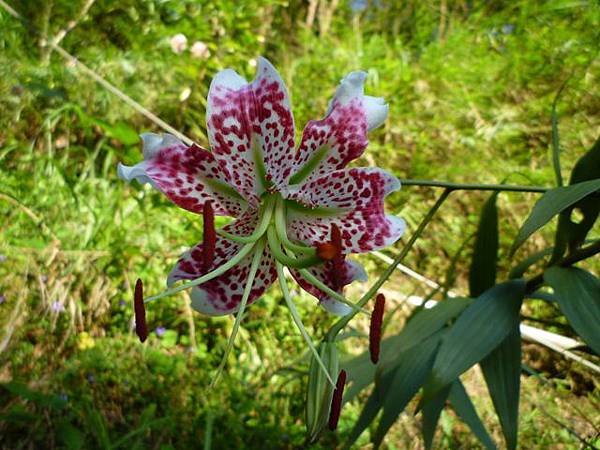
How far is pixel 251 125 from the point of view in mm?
472

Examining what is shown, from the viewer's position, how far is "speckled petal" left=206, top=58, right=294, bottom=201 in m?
0.45

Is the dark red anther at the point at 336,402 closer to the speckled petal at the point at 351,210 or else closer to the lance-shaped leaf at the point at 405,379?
the speckled petal at the point at 351,210

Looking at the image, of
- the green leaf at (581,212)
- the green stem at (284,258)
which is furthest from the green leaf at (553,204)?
the green stem at (284,258)

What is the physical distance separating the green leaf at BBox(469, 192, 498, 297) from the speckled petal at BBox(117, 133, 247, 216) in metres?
0.37

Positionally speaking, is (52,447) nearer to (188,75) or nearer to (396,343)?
(396,343)

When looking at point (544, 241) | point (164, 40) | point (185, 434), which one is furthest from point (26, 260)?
point (544, 241)

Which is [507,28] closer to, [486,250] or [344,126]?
[486,250]

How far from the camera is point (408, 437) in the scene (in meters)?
1.26

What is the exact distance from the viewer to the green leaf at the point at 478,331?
536 millimetres

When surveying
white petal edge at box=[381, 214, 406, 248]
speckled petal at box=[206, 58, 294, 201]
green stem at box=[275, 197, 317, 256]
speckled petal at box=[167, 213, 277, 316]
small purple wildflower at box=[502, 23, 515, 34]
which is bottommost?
speckled petal at box=[167, 213, 277, 316]

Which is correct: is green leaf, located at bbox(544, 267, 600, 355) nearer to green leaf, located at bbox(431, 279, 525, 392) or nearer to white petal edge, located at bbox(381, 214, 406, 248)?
green leaf, located at bbox(431, 279, 525, 392)

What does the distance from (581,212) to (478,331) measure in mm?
188

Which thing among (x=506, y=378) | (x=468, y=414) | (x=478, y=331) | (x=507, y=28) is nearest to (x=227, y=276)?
(x=478, y=331)

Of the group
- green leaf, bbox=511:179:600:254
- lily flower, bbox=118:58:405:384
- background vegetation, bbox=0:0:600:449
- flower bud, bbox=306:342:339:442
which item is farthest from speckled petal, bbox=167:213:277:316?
background vegetation, bbox=0:0:600:449
